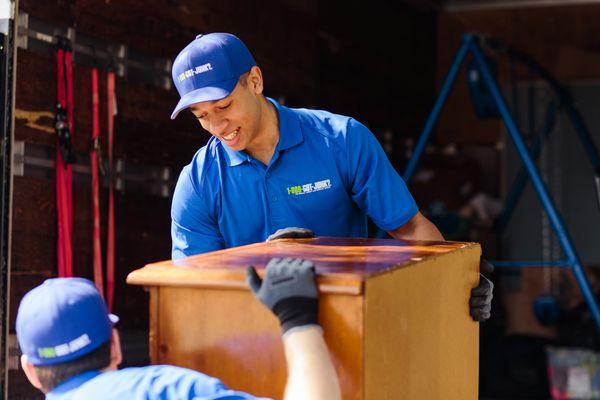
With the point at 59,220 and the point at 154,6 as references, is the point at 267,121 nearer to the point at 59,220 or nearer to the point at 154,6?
the point at 59,220

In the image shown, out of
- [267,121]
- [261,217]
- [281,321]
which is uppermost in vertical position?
[267,121]

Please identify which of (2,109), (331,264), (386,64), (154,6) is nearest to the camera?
(331,264)

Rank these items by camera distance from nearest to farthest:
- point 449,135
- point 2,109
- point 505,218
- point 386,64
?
1. point 2,109
2. point 505,218
3. point 386,64
4. point 449,135

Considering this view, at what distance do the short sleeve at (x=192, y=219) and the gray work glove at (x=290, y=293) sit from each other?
1.10 metres

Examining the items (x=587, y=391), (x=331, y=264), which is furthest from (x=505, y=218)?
(x=331, y=264)

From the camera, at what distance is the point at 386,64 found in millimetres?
7570

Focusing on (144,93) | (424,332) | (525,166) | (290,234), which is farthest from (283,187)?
(525,166)

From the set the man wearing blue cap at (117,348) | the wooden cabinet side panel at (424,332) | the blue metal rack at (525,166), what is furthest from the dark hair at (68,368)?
the blue metal rack at (525,166)

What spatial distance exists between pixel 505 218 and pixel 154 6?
3.28 m

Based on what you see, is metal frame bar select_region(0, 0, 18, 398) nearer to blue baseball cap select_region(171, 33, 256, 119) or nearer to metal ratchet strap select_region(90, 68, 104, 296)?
metal ratchet strap select_region(90, 68, 104, 296)

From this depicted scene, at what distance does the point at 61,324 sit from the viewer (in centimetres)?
188

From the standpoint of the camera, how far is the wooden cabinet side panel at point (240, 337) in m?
1.82

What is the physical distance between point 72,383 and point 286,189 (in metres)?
1.12

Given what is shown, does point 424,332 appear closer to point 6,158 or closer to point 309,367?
point 309,367
